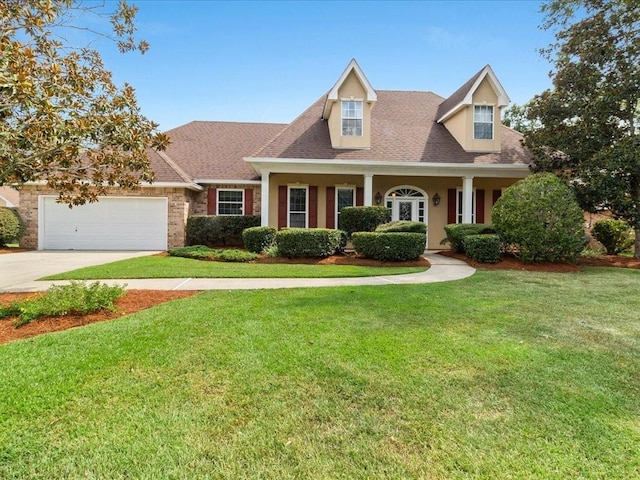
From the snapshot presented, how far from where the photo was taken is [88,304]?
4.85 meters

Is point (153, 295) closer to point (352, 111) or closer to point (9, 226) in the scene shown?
point (352, 111)

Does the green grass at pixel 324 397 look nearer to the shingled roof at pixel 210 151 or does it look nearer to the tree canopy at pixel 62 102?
the tree canopy at pixel 62 102

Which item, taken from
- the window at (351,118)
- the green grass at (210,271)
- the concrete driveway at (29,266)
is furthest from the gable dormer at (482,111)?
the concrete driveway at (29,266)

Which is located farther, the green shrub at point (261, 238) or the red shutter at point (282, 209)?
the red shutter at point (282, 209)

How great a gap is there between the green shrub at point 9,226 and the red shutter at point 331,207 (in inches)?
486

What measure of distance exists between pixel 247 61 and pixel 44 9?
831 centimetres

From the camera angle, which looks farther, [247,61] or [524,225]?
[247,61]

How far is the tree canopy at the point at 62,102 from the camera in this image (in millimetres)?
4113

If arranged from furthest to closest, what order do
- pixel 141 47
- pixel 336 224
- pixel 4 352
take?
pixel 336 224, pixel 141 47, pixel 4 352

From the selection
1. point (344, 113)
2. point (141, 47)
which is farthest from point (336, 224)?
point (141, 47)

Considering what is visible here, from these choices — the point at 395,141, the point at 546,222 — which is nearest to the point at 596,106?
the point at 546,222

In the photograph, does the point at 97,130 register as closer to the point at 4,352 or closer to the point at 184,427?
the point at 4,352

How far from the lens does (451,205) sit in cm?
1535

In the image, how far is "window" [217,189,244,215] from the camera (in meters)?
15.6
